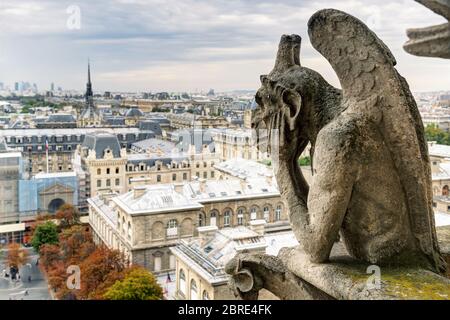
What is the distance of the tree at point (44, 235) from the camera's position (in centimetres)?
2194

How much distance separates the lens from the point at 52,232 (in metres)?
22.4

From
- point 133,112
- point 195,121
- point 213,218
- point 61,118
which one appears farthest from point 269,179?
point 133,112

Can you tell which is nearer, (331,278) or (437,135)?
(331,278)

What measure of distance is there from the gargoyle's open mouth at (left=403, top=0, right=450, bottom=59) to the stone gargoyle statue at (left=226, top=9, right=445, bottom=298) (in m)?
0.10

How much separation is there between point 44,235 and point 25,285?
2.93 m

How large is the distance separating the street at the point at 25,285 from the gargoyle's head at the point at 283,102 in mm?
16659

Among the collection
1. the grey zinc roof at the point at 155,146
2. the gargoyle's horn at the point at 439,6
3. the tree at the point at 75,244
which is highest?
the gargoyle's horn at the point at 439,6

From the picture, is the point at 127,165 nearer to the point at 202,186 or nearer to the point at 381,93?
the point at 202,186

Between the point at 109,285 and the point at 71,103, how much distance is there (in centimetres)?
3950

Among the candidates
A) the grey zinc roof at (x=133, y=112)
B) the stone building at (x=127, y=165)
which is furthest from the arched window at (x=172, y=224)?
the grey zinc roof at (x=133, y=112)

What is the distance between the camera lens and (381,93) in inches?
78.1

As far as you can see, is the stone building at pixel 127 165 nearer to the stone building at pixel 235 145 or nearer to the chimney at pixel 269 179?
the stone building at pixel 235 145

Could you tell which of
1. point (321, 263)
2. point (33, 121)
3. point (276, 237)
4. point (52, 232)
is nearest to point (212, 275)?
point (276, 237)
